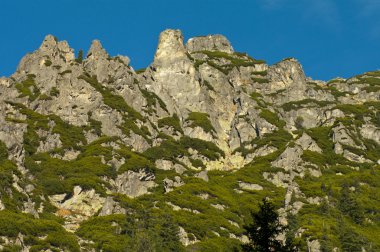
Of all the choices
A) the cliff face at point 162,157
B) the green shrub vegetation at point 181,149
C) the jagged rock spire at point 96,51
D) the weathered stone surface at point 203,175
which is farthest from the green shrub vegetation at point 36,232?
the jagged rock spire at point 96,51

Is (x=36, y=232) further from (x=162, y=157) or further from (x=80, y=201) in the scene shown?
(x=162, y=157)

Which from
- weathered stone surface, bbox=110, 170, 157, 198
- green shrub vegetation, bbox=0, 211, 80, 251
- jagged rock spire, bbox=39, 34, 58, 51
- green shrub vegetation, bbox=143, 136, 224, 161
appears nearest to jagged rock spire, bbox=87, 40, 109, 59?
jagged rock spire, bbox=39, 34, 58, 51

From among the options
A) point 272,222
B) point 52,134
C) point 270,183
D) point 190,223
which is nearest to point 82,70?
point 52,134

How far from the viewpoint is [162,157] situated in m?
150

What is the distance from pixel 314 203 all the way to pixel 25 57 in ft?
339

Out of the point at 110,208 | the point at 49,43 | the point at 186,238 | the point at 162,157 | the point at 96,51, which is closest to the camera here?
the point at 186,238

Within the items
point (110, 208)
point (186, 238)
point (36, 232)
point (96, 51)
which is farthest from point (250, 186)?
point (96, 51)

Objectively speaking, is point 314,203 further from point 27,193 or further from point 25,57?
point 25,57

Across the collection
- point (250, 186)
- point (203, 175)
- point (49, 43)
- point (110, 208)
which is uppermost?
point (49, 43)

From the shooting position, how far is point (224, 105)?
196875 mm

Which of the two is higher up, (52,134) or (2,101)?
(2,101)

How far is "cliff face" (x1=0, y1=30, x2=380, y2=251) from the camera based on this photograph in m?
107

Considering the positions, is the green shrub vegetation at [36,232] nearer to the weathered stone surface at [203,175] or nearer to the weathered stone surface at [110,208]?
the weathered stone surface at [110,208]

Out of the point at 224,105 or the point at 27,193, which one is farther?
the point at 224,105
